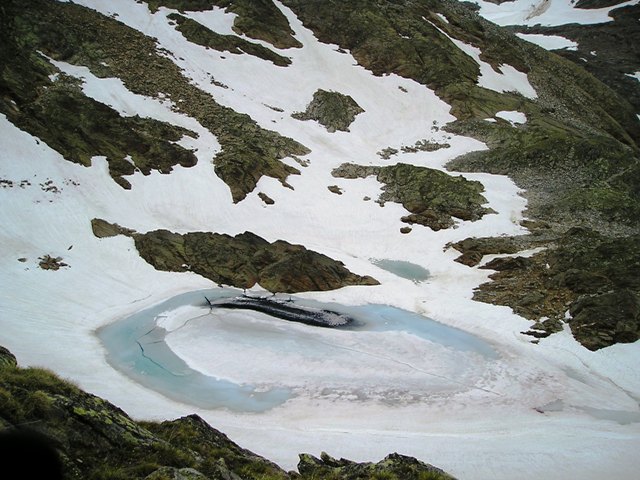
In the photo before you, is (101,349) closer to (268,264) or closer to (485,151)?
(268,264)

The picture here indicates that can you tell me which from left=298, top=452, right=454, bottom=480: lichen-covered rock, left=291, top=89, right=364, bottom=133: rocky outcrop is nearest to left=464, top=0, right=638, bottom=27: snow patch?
left=291, top=89, right=364, bottom=133: rocky outcrop

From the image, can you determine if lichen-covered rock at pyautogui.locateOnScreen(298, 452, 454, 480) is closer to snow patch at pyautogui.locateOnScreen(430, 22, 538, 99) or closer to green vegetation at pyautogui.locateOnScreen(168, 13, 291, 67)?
green vegetation at pyautogui.locateOnScreen(168, 13, 291, 67)

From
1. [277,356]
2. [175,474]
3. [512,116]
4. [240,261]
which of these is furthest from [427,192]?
[175,474]

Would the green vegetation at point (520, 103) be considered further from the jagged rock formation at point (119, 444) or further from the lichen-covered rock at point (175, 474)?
the lichen-covered rock at point (175, 474)

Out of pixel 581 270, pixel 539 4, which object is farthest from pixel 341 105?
pixel 539 4

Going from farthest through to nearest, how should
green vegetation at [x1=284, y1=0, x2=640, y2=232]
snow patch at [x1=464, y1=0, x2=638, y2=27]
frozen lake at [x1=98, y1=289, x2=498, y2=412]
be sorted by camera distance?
snow patch at [x1=464, y1=0, x2=638, y2=27] → green vegetation at [x1=284, y1=0, x2=640, y2=232] → frozen lake at [x1=98, y1=289, x2=498, y2=412]

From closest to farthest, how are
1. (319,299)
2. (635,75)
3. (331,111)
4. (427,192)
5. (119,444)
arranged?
1. (119,444)
2. (319,299)
3. (427,192)
4. (331,111)
5. (635,75)

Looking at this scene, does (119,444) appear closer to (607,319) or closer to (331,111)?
(607,319)
